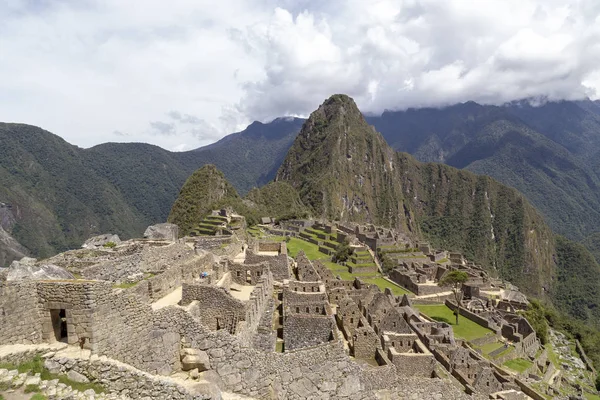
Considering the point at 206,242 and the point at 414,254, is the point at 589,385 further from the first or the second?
the point at 206,242

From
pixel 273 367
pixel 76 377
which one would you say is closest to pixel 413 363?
pixel 273 367

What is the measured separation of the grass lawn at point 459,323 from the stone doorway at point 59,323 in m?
30.2

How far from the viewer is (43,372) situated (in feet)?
25.2

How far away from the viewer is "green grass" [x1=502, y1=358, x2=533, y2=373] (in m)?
31.4

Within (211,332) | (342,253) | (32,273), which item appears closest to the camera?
(211,332)

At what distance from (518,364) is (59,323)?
1322 inches

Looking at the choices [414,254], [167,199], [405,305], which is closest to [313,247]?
[414,254]

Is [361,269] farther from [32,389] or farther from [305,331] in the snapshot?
[32,389]

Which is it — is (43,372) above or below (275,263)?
above

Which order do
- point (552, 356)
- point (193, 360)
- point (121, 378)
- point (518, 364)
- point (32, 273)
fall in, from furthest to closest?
1. point (552, 356)
2. point (518, 364)
3. point (32, 273)
4. point (193, 360)
5. point (121, 378)

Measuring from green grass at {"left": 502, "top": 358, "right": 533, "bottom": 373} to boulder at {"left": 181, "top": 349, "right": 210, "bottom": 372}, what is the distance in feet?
94.9

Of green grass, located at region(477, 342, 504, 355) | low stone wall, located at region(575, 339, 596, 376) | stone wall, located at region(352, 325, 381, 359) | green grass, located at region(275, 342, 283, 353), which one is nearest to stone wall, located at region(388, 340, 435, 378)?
stone wall, located at region(352, 325, 381, 359)

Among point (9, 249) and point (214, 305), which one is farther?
point (9, 249)

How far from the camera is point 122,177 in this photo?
16925cm
